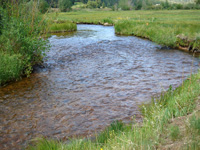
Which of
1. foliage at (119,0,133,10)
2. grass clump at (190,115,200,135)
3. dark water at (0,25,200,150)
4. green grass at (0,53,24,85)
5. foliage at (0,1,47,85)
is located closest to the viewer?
grass clump at (190,115,200,135)

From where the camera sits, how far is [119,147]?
3.52 metres

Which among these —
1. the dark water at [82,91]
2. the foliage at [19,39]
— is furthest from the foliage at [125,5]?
the foliage at [19,39]

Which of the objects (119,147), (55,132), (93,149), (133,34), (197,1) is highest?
(197,1)

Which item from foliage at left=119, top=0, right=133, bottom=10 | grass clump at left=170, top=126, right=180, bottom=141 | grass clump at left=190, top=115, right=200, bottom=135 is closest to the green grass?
grass clump at left=170, top=126, right=180, bottom=141

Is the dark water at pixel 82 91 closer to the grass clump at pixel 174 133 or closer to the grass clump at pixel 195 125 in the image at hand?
the grass clump at pixel 195 125

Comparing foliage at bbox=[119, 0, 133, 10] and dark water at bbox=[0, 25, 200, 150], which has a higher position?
foliage at bbox=[119, 0, 133, 10]

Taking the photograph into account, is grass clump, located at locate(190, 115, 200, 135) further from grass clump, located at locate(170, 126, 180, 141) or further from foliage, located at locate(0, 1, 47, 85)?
foliage, located at locate(0, 1, 47, 85)

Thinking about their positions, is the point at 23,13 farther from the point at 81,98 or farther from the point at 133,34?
the point at 133,34

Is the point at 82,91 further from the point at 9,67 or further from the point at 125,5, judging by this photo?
the point at 125,5

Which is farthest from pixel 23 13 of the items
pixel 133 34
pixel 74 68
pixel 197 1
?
pixel 197 1

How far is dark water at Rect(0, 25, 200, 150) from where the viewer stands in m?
6.19

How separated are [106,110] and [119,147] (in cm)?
365

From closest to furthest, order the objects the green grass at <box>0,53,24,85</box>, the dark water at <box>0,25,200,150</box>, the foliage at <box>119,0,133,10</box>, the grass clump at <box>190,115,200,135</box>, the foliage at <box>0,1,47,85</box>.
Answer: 1. the grass clump at <box>190,115,200,135</box>
2. the dark water at <box>0,25,200,150</box>
3. the green grass at <box>0,53,24,85</box>
4. the foliage at <box>0,1,47,85</box>
5. the foliage at <box>119,0,133,10</box>

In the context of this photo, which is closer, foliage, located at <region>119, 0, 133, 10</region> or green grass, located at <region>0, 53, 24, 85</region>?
green grass, located at <region>0, 53, 24, 85</region>
